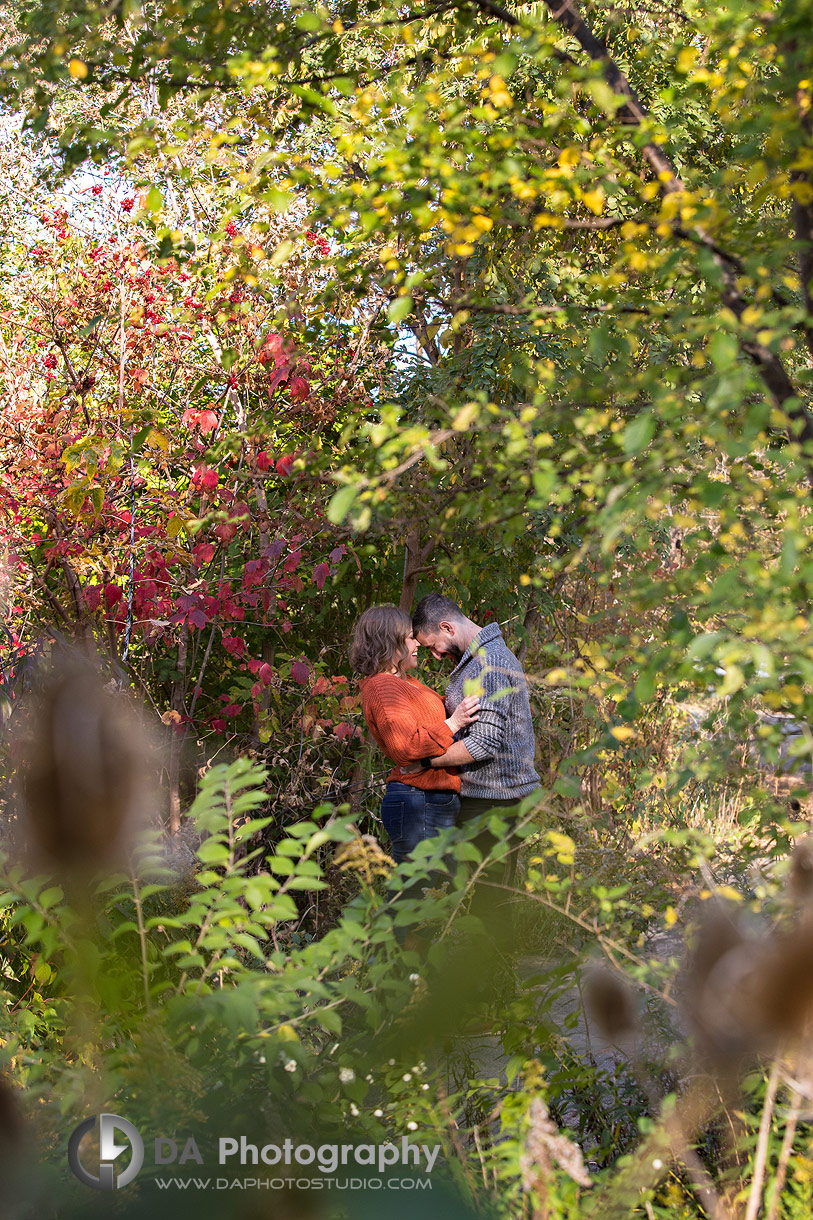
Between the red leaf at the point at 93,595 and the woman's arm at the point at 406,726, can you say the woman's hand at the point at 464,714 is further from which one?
the red leaf at the point at 93,595

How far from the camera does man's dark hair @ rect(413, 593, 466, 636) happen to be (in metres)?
3.88

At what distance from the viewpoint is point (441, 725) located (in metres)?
3.71

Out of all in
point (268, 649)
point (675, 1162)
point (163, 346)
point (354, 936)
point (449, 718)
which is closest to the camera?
point (354, 936)

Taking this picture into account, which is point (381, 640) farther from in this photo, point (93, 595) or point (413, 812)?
point (93, 595)

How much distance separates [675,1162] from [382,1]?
3.07 m

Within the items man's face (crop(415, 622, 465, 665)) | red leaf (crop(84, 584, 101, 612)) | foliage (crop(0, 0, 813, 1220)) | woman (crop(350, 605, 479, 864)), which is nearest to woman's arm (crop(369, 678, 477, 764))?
woman (crop(350, 605, 479, 864))

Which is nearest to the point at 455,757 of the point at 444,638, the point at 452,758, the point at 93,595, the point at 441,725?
the point at 452,758

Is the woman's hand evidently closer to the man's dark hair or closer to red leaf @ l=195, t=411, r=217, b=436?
the man's dark hair

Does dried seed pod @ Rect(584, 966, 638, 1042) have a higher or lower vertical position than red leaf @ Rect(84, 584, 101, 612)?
lower

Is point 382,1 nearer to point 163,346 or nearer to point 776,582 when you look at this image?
point 776,582

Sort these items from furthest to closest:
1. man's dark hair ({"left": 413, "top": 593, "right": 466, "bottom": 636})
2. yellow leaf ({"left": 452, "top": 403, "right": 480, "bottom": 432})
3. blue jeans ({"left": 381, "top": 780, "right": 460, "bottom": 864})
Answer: man's dark hair ({"left": 413, "top": 593, "right": 466, "bottom": 636}) → blue jeans ({"left": 381, "top": 780, "right": 460, "bottom": 864}) → yellow leaf ({"left": 452, "top": 403, "right": 480, "bottom": 432})

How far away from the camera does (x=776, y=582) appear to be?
1698mm

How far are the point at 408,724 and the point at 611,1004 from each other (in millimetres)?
1498

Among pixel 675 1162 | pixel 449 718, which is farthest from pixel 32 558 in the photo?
pixel 675 1162
